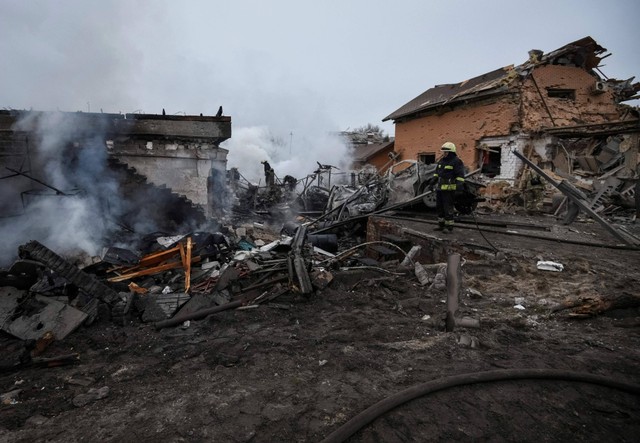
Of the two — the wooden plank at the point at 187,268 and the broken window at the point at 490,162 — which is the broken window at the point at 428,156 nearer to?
the broken window at the point at 490,162

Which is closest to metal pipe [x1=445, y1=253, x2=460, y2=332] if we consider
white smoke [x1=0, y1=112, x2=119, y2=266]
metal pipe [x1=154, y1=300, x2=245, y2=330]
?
metal pipe [x1=154, y1=300, x2=245, y2=330]

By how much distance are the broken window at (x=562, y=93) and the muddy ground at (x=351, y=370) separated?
42.9ft

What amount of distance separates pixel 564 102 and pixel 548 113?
4.02 ft

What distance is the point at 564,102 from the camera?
15297mm

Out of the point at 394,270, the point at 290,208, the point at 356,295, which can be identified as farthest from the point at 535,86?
the point at 356,295

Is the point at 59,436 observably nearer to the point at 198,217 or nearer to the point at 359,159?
the point at 198,217

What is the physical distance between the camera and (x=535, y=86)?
48.8 ft

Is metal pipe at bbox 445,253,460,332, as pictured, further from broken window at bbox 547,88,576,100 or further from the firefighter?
broken window at bbox 547,88,576,100

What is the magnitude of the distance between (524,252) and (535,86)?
489 inches

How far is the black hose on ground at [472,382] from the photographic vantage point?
7.38ft

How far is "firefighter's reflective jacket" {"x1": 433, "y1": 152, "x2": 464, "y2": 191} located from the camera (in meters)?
7.45

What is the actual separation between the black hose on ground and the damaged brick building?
1359 cm

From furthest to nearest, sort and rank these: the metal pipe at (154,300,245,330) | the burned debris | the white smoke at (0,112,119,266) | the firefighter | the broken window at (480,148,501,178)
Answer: the broken window at (480,148,501,178) < the firefighter < the white smoke at (0,112,119,266) < the metal pipe at (154,300,245,330) < the burned debris

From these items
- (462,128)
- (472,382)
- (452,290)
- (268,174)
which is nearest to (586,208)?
(452,290)
